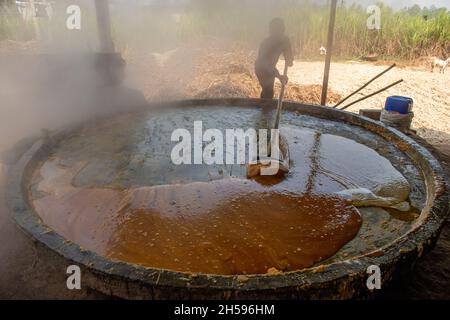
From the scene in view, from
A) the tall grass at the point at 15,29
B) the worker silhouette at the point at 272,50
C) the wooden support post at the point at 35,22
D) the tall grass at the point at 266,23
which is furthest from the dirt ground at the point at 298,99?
the tall grass at the point at 15,29

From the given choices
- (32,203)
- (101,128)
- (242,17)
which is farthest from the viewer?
(242,17)

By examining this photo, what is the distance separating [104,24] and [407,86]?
852cm

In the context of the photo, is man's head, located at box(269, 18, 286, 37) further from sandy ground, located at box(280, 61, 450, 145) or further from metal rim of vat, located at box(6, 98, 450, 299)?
metal rim of vat, located at box(6, 98, 450, 299)

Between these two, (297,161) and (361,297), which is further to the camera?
(297,161)

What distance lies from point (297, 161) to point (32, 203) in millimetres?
2184

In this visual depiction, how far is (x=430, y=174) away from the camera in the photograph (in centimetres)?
268

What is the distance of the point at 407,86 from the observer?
9.72 metres

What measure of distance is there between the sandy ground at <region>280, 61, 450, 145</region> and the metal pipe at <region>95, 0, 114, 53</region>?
5539 mm

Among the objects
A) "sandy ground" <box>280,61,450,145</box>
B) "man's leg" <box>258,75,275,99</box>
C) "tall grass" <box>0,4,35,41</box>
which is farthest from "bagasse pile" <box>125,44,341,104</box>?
"tall grass" <box>0,4,35,41</box>

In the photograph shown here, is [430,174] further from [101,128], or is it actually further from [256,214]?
[101,128]

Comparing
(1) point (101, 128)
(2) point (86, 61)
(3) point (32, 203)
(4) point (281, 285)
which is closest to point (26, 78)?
(2) point (86, 61)

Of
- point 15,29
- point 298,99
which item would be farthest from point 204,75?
point 15,29

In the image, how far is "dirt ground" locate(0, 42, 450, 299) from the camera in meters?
2.27

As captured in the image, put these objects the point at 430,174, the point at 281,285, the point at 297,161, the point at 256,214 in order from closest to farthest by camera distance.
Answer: the point at 281,285 < the point at 256,214 < the point at 430,174 < the point at 297,161
